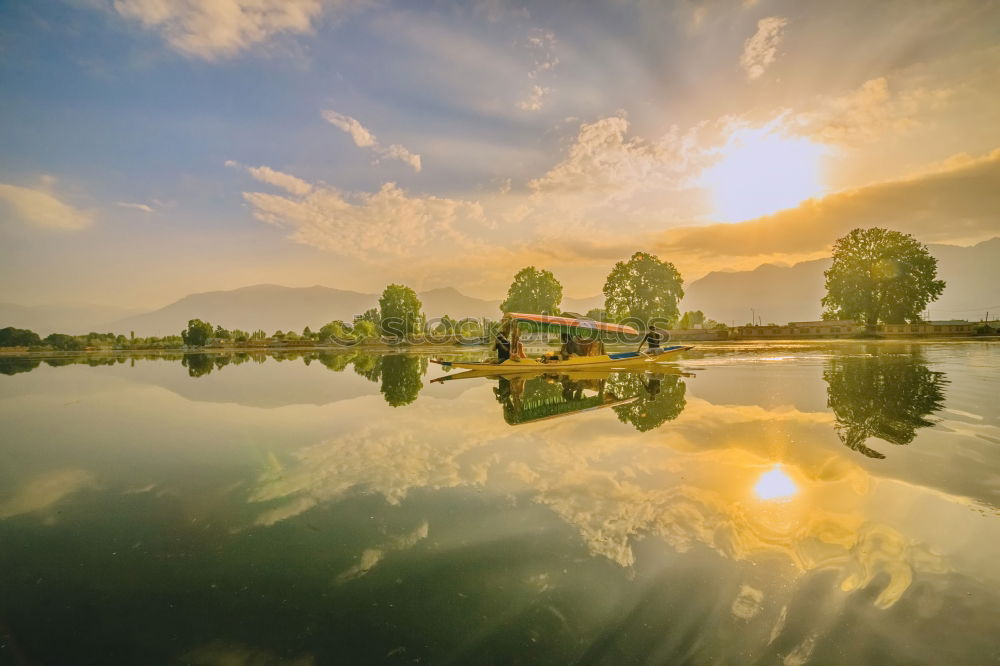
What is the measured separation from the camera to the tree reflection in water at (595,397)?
12.6 m

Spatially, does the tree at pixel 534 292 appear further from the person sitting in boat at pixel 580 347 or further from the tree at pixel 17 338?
the tree at pixel 17 338

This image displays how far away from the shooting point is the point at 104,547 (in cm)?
534

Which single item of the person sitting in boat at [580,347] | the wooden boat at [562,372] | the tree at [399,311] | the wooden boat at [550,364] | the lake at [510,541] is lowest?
the lake at [510,541]

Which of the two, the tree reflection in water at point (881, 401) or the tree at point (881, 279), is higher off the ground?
the tree at point (881, 279)

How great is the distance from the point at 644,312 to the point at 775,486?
69012 millimetres

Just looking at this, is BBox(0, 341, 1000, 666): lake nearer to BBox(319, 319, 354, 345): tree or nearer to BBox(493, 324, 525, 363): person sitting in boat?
BBox(493, 324, 525, 363): person sitting in boat

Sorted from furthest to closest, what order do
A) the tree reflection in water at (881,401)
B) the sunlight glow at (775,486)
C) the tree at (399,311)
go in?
the tree at (399,311) < the tree reflection in water at (881,401) < the sunlight glow at (775,486)

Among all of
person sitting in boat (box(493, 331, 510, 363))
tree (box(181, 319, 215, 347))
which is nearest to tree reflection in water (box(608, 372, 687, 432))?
person sitting in boat (box(493, 331, 510, 363))

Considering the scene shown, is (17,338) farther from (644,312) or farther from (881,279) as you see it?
(881,279)

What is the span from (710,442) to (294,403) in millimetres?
14165

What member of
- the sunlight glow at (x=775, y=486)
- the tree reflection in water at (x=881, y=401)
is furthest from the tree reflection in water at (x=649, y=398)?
the tree reflection in water at (x=881, y=401)

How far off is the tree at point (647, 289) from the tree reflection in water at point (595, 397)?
53.0 m

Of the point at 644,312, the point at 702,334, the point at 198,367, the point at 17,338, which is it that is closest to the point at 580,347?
the point at 198,367

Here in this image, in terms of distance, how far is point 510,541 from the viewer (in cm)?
540
